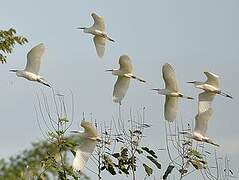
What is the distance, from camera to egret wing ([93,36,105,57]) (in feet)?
24.2

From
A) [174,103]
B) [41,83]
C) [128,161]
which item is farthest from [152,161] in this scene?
[41,83]

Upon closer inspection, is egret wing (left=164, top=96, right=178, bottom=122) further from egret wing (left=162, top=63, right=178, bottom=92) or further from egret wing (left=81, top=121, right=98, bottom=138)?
egret wing (left=81, top=121, right=98, bottom=138)

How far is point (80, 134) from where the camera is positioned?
666cm

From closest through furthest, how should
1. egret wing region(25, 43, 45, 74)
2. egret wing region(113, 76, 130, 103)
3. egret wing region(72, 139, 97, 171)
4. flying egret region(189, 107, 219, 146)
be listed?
egret wing region(72, 139, 97, 171) → flying egret region(189, 107, 219, 146) → egret wing region(113, 76, 130, 103) → egret wing region(25, 43, 45, 74)

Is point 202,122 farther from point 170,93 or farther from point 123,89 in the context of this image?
point 123,89

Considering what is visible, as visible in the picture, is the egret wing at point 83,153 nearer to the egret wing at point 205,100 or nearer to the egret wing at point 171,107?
the egret wing at point 171,107

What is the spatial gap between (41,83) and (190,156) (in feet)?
5.16

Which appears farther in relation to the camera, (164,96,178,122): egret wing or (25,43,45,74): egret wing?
(25,43,45,74): egret wing

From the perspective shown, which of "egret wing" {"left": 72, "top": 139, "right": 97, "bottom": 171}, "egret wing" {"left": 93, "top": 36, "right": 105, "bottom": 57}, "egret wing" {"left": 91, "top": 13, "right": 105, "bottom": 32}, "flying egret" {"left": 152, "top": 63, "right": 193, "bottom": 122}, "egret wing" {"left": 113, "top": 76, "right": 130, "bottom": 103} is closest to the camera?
"egret wing" {"left": 72, "top": 139, "right": 97, "bottom": 171}

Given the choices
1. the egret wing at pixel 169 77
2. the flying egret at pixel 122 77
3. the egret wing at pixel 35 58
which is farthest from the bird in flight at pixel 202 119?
the egret wing at pixel 35 58

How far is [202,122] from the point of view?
6.89 metres

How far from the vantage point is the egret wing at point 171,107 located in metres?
7.01

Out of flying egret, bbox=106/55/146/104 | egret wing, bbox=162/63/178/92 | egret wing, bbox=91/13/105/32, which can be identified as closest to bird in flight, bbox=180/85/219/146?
egret wing, bbox=162/63/178/92

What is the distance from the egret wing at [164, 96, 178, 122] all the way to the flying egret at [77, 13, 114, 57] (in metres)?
0.73
